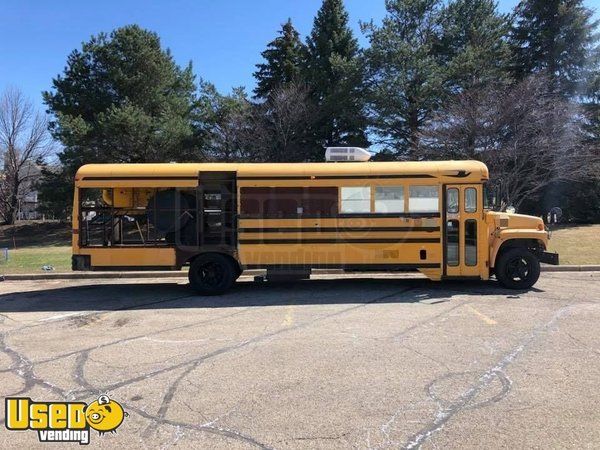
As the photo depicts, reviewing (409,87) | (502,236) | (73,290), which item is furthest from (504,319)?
(409,87)

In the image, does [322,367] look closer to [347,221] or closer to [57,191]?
[347,221]

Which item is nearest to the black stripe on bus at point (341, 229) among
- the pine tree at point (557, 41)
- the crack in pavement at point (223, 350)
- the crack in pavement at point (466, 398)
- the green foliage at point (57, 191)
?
the crack in pavement at point (223, 350)

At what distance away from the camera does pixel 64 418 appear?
4262 mm

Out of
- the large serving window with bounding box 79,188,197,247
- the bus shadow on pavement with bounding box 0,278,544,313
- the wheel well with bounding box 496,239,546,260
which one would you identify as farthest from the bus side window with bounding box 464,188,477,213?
the large serving window with bounding box 79,188,197,247

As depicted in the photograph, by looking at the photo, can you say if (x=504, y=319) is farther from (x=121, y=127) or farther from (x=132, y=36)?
(x=132, y=36)

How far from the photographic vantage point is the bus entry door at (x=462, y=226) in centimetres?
1020

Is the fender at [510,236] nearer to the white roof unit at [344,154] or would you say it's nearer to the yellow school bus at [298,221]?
the yellow school bus at [298,221]

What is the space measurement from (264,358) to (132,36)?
3110cm

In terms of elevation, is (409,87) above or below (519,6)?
below

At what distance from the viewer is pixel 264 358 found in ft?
19.1

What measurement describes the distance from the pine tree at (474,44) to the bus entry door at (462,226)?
840 inches

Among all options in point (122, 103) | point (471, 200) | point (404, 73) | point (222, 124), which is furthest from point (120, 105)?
point (471, 200)

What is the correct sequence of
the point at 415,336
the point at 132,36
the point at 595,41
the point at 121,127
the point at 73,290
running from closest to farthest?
the point at 415,336, the point at 73,290, the point at 121,127, the point at 132,36, the point at 595,41

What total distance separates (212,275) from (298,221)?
6.92 feet
